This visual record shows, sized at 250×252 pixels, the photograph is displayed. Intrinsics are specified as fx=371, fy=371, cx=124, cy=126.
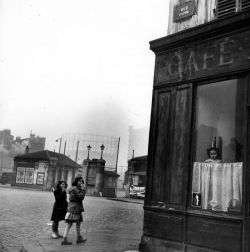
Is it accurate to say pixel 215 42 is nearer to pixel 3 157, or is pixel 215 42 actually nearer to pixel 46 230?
pixel 46 230

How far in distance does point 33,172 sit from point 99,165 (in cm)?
1207

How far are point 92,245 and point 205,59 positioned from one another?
15.4 ft

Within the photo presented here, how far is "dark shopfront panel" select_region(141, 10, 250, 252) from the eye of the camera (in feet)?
21.9

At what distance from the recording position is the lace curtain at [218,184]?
6.72 m

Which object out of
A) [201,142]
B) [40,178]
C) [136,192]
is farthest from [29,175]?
[201,142]

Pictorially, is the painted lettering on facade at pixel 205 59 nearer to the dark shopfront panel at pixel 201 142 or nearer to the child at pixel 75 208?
the dark shopfront panel at pixel 201 142

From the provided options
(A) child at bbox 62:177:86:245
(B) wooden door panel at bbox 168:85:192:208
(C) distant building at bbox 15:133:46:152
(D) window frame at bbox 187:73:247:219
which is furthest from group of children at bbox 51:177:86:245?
(C) distant building at bbox 15:133:46:152

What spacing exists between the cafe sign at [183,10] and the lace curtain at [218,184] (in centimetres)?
334

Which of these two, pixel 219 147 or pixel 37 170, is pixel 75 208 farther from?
pixel 37 170

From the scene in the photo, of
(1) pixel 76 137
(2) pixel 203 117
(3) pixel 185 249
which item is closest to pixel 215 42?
(2) pixel 203 117

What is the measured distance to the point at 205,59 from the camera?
24.3 feet

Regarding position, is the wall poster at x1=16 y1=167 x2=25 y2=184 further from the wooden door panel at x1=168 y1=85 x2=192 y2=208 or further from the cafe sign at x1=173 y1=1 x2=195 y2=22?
the wooden door panel at x1=168 y1=85 x2=192 y2=208

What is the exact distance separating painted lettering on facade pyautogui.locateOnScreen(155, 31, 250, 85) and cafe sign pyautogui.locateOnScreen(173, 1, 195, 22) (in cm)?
94

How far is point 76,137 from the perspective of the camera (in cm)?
9794
